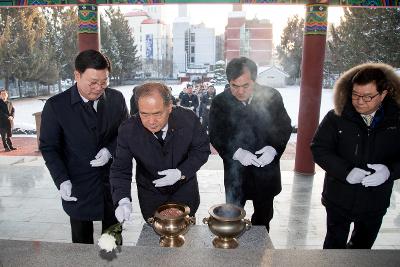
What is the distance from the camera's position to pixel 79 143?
296cm

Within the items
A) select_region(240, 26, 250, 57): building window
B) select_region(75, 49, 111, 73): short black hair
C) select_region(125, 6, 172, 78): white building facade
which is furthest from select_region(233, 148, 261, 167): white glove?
select_region(125, 6, 172, 78): white building facade

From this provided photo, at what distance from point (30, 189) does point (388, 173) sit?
5852 mm

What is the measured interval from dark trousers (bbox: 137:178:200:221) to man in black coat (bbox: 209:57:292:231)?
0.60m

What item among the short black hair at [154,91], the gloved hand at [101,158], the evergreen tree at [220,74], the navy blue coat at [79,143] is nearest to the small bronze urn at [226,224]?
the short black hair at [154,91]

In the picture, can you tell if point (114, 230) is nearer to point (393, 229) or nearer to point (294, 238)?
point (294, 238)

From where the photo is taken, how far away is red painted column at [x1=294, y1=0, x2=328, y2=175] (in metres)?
6.40

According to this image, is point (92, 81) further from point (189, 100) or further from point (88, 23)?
point (189, 100)

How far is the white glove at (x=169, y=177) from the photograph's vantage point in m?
2.53

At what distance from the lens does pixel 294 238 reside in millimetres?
4309

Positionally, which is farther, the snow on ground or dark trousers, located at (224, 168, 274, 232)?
the snow on ground

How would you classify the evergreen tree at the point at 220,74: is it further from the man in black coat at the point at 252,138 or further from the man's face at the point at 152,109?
the man's face at the point at 152,109

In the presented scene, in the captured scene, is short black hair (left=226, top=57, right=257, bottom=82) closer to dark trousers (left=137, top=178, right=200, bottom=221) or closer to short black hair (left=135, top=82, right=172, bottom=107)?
short black hair (left=135, top=82, right=172, bottom=107)

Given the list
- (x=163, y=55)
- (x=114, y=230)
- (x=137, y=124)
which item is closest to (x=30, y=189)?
(x=137, y=124)

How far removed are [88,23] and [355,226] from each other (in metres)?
5.92
